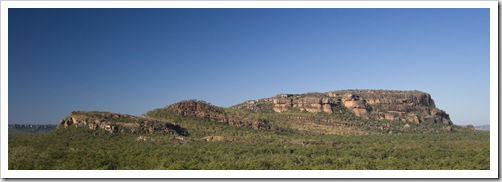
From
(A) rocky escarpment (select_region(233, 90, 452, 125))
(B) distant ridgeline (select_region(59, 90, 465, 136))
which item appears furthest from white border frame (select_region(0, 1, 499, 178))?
(A) rocky escarpment (select_region(233, 90, 452, 125))

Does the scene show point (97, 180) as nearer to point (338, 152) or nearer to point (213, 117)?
point (338, 152)

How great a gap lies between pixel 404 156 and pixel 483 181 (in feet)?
34.4

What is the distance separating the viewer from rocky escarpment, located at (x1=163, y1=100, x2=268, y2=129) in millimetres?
40500

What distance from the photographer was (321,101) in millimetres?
52594

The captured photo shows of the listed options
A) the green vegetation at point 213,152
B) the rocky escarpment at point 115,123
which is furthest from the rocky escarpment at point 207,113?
the rocky escarpment at point 115,123

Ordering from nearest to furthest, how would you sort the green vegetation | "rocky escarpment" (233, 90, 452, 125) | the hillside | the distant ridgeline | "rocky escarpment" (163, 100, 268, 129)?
the green vegetation < the hillside < the distant ridgeline < "rocky escarpment" (163, 100, 268, 129) < "rocky escarpment" (233, 90, 452, 125)

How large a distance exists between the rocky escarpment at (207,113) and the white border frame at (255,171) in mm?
26138

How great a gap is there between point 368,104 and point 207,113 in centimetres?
2153

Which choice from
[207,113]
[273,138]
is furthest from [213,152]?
[207,113]

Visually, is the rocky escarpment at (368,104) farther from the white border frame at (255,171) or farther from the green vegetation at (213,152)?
the white border frame at (255,171)

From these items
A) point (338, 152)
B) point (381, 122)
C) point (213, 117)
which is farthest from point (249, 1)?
point (381, 122)

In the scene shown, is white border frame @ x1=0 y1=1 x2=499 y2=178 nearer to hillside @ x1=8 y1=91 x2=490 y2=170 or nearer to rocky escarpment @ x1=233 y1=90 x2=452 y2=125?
hillside @ x1=8 y1=91 x2=490 y2=170

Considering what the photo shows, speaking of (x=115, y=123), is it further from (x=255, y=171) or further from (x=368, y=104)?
(x=368, y=104)

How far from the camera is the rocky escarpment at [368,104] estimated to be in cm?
5103
